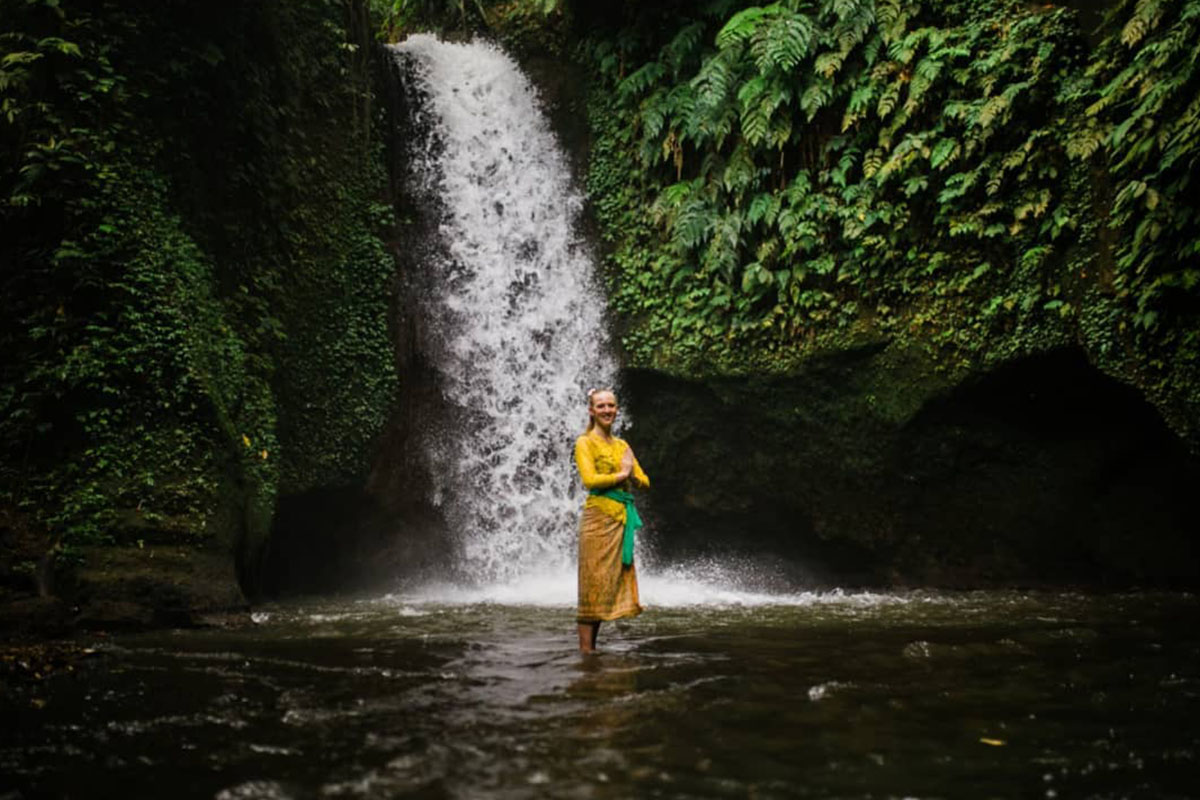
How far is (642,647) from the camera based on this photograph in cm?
599

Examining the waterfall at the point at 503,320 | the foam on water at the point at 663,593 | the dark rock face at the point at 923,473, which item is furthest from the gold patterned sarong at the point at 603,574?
the waterfall at the point at 503,320

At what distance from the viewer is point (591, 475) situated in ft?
18.9

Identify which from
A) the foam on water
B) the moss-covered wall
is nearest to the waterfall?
the foam on water

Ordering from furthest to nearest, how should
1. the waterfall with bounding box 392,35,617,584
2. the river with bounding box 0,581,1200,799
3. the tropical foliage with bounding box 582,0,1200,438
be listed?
1. the waterfall with bounding box 392,35,617,584
2. the tropical foliage with bounding box 582,0,1200,438
3. the river with bounding box 0,581,1200,799

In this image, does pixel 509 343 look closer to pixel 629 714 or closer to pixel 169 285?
pixel 169 285

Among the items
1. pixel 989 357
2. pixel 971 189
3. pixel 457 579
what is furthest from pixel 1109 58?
pixel 457 579

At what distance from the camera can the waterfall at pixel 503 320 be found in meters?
11.4

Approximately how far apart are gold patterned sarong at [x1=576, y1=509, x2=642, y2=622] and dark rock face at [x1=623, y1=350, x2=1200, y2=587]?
17.1 feet

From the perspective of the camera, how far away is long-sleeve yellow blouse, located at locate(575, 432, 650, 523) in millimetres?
5789

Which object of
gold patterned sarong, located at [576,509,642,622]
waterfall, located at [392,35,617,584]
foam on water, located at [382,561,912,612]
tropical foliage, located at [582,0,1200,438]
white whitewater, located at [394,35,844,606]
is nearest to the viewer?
gold patterned sarong, located at [576,509,642,622]

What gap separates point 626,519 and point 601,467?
1.35 ft

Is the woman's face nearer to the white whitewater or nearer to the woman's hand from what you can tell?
the woman's hand

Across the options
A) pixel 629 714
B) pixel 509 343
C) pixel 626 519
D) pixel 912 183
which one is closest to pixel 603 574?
pixel 626 519

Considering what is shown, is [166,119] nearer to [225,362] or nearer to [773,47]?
[225,362]
